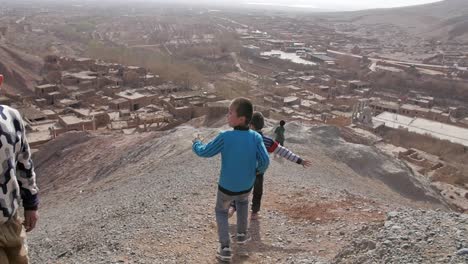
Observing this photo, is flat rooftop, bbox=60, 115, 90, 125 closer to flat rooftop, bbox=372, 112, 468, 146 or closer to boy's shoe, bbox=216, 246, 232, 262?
boy's shoe, bbox=216, 246, 232, 262

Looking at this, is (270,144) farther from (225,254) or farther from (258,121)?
(225,254)

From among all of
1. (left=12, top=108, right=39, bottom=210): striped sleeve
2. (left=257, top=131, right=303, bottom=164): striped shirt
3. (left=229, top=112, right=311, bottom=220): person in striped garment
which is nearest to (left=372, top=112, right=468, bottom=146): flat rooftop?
(left=229, top=112, right=311, bottom=220): person in striped garment

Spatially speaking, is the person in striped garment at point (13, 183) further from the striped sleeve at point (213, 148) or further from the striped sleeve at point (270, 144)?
the striped sleeve at point (270, 144)

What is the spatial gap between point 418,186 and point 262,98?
20.0 m

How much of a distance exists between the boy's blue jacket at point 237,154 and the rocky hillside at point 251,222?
0.93 meters

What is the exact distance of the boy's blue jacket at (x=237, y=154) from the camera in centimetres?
364

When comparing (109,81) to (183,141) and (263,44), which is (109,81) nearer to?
(183,141)

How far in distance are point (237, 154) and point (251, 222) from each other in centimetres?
176

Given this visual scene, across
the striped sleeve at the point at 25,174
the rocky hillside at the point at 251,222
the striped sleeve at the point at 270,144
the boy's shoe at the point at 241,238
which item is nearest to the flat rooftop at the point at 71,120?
the rocky hillside at the point at 251,222

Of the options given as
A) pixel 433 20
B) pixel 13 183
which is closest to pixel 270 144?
pixel 13 183

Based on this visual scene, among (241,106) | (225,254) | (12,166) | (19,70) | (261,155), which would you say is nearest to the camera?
(12,166)

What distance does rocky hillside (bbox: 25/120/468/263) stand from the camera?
13.8 ft

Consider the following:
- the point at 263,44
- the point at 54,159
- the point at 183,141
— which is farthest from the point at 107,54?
the point at 183,141

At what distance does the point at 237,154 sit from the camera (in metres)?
3.63
